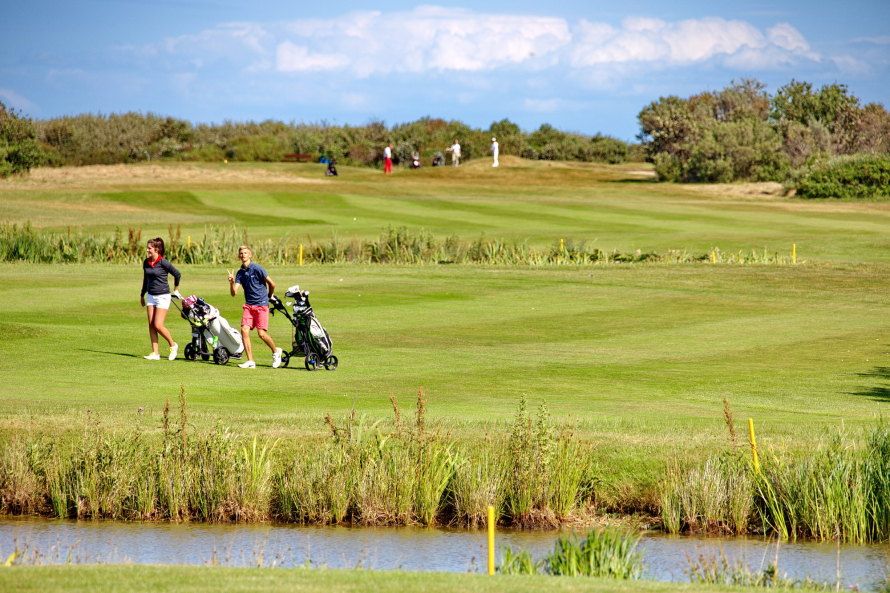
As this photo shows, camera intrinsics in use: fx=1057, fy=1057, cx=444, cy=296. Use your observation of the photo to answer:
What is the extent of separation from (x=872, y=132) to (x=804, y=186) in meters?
20.1

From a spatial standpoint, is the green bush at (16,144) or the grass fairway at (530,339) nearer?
the grass fairway at (530,339)

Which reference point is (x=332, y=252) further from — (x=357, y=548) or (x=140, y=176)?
(x=140, y=176)

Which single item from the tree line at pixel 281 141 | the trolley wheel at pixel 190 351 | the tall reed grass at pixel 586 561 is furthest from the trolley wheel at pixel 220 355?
the tree line at pixel 281 141

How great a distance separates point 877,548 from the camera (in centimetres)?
1080

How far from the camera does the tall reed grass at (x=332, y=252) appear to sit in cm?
3634

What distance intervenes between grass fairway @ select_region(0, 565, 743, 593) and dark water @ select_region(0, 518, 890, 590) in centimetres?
130

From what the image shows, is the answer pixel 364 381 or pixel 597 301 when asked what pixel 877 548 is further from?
pixel 597 301

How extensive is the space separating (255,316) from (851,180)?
162ft

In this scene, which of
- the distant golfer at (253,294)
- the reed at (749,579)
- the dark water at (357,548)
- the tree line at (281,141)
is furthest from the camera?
the tree line at (281,141)

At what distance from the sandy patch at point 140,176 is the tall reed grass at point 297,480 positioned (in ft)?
167

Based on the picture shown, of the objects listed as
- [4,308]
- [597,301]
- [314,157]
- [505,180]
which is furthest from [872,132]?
[4,308]

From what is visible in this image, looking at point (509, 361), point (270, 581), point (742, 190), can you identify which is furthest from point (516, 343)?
point (742, 190)

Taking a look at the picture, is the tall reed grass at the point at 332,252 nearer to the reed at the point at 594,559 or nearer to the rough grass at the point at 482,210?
the rough grass at the point at 482,210

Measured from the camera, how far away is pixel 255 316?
701 inches
